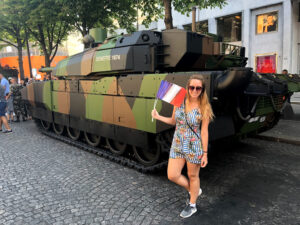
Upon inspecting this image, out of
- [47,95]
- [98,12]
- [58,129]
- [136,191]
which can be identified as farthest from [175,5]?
[136,191]

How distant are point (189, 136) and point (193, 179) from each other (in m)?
0.55

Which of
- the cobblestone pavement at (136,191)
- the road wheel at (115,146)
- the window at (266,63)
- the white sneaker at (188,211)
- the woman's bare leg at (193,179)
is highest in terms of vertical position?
the window at (266,63)

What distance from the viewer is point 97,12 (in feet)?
48.4

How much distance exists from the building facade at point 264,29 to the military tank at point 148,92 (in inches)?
428

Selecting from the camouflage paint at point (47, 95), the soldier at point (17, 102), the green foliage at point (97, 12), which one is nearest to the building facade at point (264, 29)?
the green foliage at point (97, 12)

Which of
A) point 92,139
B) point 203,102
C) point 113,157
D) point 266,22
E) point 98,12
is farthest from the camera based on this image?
point 266,22

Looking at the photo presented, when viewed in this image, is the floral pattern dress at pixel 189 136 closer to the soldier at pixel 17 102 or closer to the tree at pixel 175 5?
the tree at pixel 175 5

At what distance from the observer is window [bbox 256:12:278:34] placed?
665 inches

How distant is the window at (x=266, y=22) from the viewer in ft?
55.4

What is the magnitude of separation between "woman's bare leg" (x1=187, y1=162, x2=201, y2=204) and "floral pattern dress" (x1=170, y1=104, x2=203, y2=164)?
8 centimetres

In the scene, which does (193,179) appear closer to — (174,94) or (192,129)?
(192,129)

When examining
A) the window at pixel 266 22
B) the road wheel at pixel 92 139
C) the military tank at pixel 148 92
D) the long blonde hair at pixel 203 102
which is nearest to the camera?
the long blonde hair at pixel 203 102

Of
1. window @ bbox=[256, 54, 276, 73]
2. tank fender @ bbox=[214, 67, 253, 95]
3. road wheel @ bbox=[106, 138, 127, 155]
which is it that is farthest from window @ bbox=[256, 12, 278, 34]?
tank fender @ bbox=[214, 67, 253, 95]

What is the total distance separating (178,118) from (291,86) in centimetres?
563
